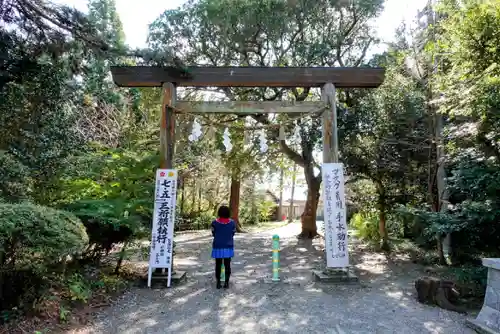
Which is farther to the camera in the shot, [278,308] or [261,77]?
[261,77]

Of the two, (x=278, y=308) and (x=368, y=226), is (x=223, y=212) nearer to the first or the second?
(x=278, y=308)

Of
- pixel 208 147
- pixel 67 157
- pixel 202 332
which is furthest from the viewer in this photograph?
pixel 208 147

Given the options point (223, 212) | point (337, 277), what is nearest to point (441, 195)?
point (337, 277)

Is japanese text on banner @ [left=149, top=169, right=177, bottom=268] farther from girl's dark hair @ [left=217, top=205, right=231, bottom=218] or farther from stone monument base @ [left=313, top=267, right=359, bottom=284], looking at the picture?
stone monument base @ [left=313, top=267, right=359, bottom=284]

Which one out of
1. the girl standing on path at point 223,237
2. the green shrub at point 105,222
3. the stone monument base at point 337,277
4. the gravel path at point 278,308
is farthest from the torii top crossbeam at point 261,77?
the gravel path at point 278,308

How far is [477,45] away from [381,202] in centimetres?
564

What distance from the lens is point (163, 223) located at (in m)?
6.44

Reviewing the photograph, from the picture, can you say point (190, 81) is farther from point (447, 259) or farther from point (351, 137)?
point (447, 259)

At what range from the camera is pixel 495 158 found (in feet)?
19.9

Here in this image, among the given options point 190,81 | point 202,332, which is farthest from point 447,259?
point 190,81

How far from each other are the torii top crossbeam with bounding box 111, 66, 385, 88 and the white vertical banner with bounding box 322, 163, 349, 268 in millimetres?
1827

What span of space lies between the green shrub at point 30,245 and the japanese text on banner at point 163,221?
180cm

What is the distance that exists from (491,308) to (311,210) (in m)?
10.3

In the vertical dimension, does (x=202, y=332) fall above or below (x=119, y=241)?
below
